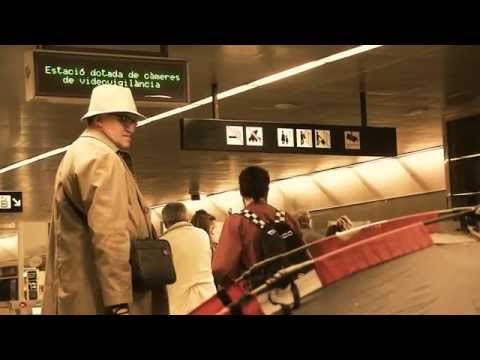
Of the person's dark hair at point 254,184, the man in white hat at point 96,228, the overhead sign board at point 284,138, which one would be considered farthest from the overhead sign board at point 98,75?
the man in white hat at point 96,228

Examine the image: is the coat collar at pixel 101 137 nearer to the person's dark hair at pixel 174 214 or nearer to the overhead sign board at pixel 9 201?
the person's dark hair at pixel 174 214

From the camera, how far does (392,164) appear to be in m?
22.9

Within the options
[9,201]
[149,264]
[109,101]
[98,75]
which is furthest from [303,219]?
[9,201]

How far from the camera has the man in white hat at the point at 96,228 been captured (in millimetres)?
3320

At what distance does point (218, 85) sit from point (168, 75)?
2.96 metres

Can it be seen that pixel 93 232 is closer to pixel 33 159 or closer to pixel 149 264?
pixel 149 264

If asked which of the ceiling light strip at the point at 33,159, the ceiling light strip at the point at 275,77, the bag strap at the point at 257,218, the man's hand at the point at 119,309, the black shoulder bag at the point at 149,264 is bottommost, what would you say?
the man's hand at the point at 119,309

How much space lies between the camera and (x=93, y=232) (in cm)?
333

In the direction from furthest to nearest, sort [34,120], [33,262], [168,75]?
[33,262] < [34,120] < [168,75]

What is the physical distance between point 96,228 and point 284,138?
745cm

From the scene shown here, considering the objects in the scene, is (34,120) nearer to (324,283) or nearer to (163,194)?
(324,283)

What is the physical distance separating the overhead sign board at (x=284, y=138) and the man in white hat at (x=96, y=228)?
19.8 ft

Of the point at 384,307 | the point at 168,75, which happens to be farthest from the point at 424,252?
the point at 168,75
